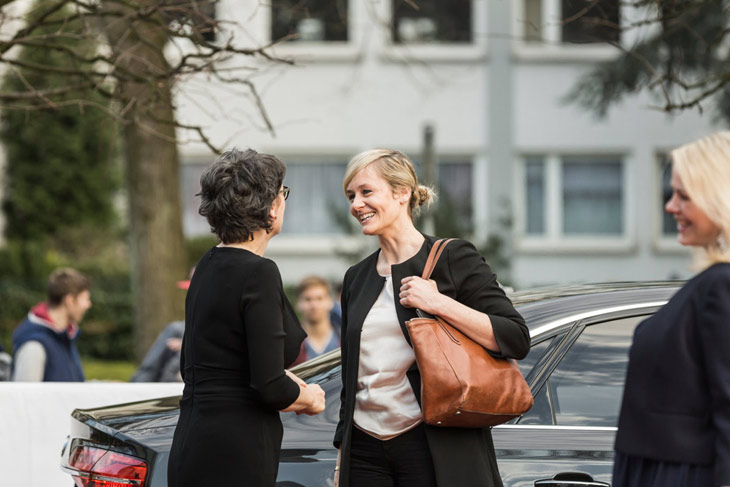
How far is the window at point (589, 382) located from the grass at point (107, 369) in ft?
38.9

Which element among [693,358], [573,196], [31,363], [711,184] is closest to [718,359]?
Answer: [693,358]

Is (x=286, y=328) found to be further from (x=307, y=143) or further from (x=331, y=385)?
(x=307, y=143)

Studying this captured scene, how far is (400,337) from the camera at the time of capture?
3389 millimetres

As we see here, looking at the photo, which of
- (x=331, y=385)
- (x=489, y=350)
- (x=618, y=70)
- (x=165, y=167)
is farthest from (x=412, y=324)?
(x=618, y=70)

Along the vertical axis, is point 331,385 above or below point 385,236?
below

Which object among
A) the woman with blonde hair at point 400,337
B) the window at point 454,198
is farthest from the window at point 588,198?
the woman with blonde hair at point 400,337

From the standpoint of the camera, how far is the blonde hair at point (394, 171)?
3.50 m

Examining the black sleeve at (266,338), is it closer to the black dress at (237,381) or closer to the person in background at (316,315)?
the black dress at (237,381)

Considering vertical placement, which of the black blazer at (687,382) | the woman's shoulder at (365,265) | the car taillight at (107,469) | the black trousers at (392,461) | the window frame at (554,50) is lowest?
the car taillight at (107,469)

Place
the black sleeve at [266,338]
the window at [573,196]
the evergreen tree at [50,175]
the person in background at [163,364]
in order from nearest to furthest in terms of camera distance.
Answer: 1. the black sleeve at [266,338]
2. the person in background at [163,364]
3. the window at [573,196]
4. the evergreen tree at [50,175]

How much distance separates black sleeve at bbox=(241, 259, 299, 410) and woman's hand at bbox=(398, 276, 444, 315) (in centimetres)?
42

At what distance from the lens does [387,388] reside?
336 centimetres

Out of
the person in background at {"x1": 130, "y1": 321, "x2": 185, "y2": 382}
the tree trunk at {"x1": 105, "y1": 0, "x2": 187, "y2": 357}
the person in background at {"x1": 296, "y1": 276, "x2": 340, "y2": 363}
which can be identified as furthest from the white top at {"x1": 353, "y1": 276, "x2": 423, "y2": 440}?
the tree trunk at {"x1": 105, "y1": 0, "x2": 187, "y2": 357}

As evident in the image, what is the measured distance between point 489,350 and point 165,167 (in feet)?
24.8
